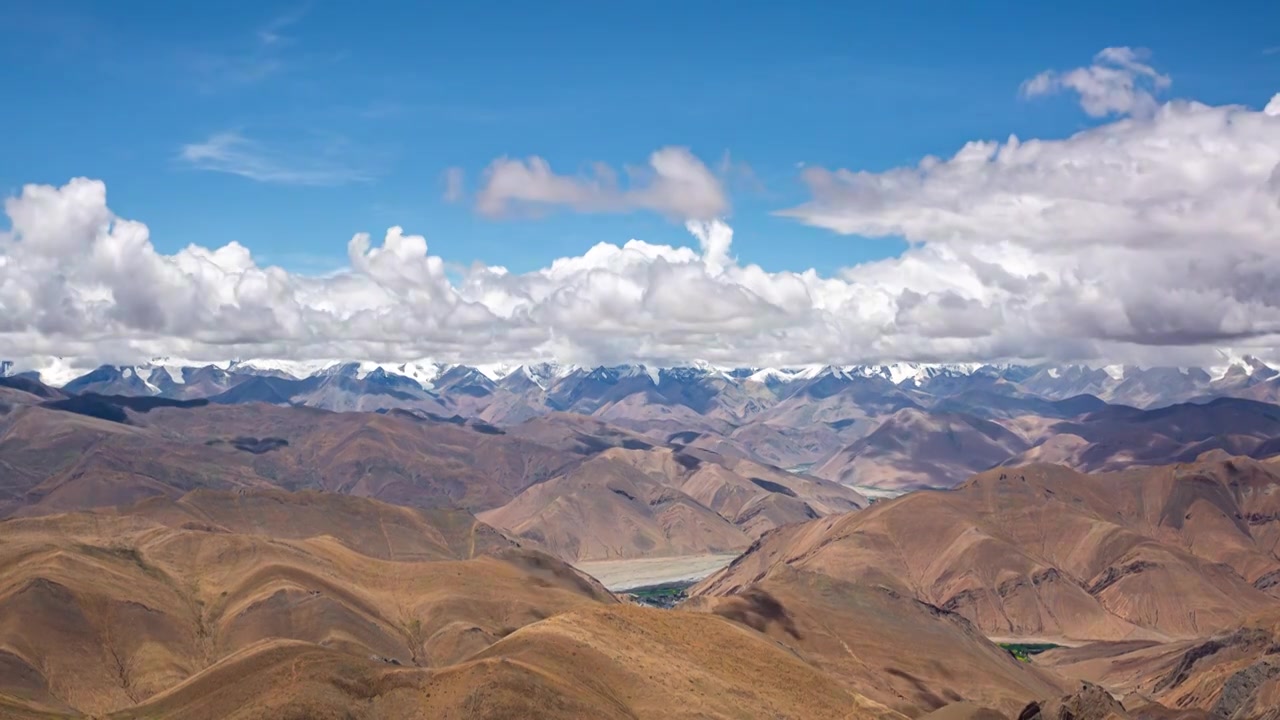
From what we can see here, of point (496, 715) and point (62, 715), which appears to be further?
point (62, 715)

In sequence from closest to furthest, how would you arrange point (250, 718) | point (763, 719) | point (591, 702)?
point (250, 718) < point (591, 702) < point (763, 719)

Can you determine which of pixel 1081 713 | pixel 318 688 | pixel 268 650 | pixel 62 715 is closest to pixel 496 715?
pixel 318 688

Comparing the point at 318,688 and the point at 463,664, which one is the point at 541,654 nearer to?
the point at 463,664

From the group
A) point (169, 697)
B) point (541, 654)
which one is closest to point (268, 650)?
Answer: point (169, 697)

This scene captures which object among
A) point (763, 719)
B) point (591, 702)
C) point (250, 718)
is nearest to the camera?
point (250, 718)

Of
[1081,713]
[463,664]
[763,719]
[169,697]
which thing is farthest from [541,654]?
[1081,713]

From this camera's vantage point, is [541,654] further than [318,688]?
Yes

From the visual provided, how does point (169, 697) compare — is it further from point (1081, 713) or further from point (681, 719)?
point (1081, 713)

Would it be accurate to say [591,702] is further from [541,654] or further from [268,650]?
[268,650]
